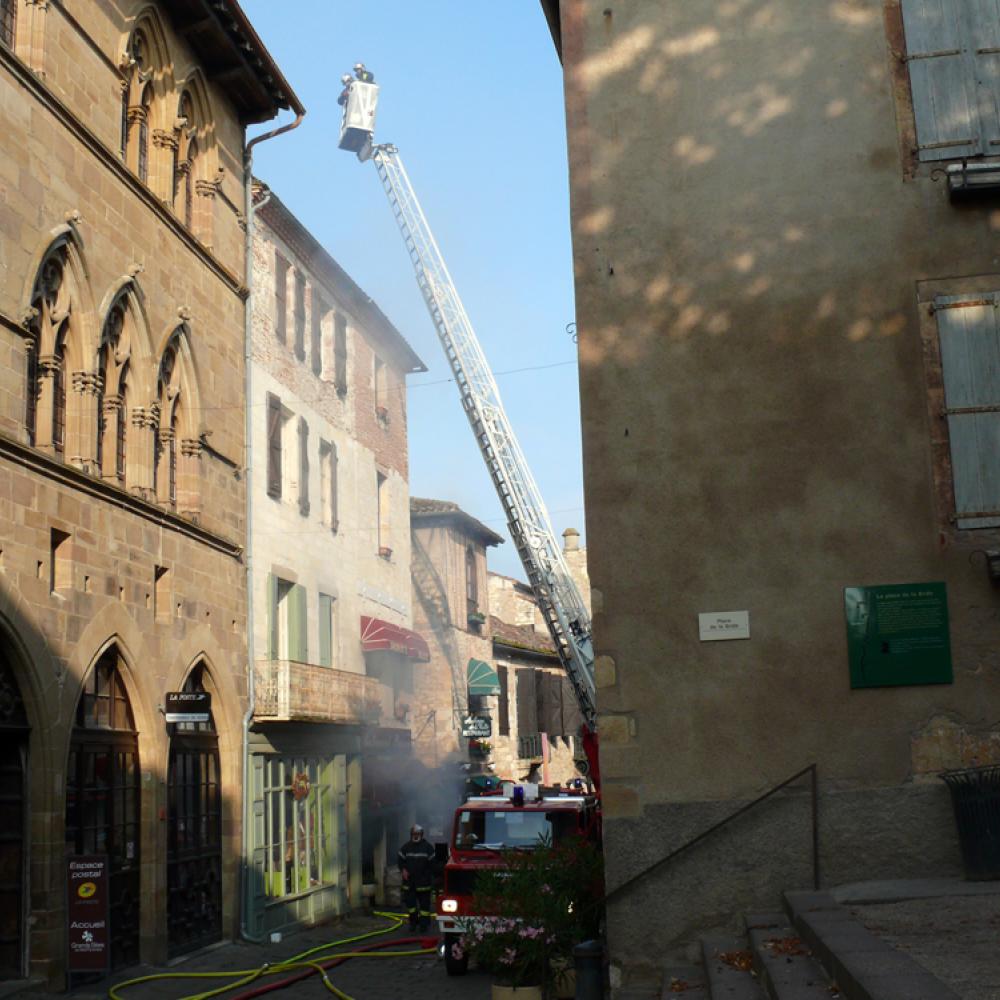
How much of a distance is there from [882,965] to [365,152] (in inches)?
1017

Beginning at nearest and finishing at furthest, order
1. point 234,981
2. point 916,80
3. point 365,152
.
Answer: point 916,80 < point 234,981 < point 365,152

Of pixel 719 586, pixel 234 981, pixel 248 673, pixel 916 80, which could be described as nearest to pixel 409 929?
pixel 248 673

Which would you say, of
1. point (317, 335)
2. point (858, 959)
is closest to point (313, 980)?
point (858, 959)

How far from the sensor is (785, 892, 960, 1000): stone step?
5.68 metres

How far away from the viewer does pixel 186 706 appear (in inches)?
704

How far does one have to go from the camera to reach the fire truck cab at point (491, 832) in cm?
1608

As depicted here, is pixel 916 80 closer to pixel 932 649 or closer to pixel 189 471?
pixel 932 649

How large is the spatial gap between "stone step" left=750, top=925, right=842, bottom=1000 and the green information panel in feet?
6.60

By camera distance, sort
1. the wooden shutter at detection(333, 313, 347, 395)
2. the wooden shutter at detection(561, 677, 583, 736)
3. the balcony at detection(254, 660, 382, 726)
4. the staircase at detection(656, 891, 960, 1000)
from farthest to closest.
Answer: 1. the wooden shutter at detection(561, 677, 583, 736)
2. the wooden shutter at detection(333, 313, 347, 395)
3. the balcony at detection(254, 660, 382, 726)
4. the staircase at detection(656, 891, 960, 1000)

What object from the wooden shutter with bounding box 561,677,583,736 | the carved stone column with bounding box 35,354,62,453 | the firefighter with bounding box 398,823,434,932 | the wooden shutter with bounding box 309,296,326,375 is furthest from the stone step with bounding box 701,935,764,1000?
the wooden shutter with bounding box 561,677,583,736

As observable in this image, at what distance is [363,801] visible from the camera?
2770 cm

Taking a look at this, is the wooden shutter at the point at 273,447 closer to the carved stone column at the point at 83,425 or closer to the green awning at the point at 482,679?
the carved stone column at the point at 83,425

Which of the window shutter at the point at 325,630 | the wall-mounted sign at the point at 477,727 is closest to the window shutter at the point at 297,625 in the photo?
the window shutter at the point at 325,630

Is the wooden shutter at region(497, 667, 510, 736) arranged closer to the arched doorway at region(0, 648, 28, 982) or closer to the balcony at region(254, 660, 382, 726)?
the balcony at region(254, 660, 382, 726)
